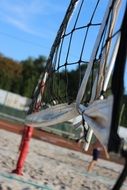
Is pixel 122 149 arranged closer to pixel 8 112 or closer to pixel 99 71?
pixel 99 71

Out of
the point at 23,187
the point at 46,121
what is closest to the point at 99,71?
the point at 46,121

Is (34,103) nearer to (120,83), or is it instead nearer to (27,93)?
(120,83)

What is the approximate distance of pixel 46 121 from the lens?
4359 mm

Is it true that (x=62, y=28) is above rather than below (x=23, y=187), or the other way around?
→ above

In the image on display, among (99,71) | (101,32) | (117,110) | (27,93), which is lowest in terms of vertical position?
(117,110)

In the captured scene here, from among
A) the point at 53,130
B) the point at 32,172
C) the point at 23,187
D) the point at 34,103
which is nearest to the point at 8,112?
the point at 53,130

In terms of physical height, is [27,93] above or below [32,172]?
above

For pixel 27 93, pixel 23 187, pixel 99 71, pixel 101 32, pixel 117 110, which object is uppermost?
pixel 27 93

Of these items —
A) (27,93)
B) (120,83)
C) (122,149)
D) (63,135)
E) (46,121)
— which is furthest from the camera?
(27,93)

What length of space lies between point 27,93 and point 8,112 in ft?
80.7

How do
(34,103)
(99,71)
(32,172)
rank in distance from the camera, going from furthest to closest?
(32,172) → (34,103) → (99,71)

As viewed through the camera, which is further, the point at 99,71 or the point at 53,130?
the point at 53,130

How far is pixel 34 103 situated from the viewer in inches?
233

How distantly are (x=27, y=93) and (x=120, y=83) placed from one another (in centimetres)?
6479
